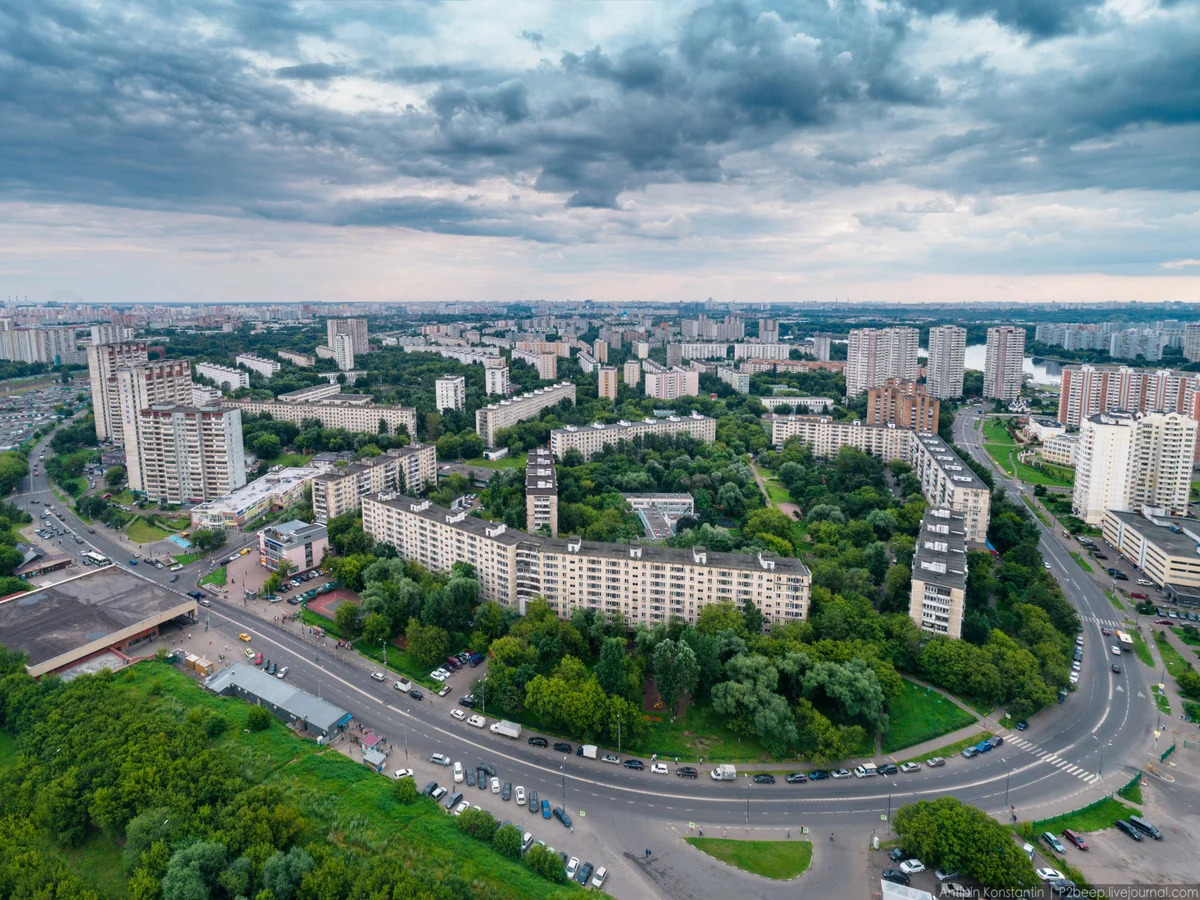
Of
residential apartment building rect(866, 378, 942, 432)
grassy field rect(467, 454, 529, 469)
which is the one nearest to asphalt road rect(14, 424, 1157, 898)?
grassy field rect(467, 454, 529, 469)

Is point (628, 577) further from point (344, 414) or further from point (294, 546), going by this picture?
point (344, 414)

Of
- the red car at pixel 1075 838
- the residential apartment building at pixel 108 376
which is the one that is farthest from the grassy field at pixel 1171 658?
the residential apartment building at pixel 108 376

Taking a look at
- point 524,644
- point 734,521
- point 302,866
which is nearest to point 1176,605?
point 734,521

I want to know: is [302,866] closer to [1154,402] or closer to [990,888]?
[990,888]

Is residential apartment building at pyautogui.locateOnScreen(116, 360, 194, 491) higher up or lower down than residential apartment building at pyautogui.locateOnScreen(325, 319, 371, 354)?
lower down

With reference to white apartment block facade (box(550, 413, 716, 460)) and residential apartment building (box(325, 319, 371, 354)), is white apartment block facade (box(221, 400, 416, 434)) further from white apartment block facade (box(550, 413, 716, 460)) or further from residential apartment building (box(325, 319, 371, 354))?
residential apartment building (box(325, 319, 371, 354))

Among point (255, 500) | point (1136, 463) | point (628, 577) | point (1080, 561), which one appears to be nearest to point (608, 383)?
point (255, 500)
